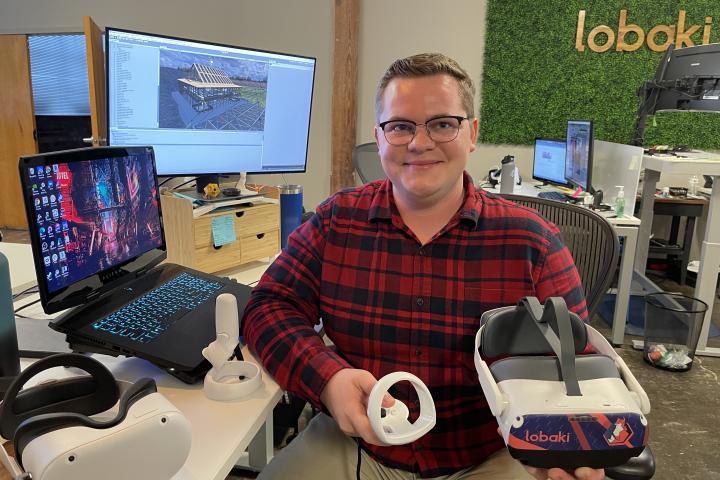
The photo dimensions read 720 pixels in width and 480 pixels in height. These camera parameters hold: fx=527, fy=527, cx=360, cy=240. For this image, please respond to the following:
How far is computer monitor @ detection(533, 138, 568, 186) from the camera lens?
3.76m

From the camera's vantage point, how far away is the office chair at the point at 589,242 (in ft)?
4.53

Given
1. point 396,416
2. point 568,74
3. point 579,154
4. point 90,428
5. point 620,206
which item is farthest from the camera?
point 568,74

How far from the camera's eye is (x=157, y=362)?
91 cm

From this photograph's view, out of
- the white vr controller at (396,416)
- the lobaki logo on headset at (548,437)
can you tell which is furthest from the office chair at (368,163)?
the lobaki logo on headset at (548,437)

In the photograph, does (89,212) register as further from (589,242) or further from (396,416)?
(589,242)

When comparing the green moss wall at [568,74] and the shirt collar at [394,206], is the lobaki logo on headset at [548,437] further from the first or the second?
the green moss wall at [568,74]

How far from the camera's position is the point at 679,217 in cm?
421

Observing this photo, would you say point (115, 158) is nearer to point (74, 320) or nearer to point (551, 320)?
point (74, 320)

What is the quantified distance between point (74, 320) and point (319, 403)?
1.56 feet

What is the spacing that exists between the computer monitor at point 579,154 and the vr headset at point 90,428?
10.2 ft

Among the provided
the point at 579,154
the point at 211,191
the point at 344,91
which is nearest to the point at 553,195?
the point at 579,154

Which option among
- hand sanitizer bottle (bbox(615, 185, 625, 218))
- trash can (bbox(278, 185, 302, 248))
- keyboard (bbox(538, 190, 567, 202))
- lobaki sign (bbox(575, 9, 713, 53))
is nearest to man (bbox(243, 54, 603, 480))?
trash can (bbox(278, 185, 302, 248))

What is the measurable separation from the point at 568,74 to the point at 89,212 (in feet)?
13.3

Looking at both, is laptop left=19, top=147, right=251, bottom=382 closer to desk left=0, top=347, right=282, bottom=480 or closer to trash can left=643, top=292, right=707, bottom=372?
desk left=0, top=347, right=282, bottom=480
